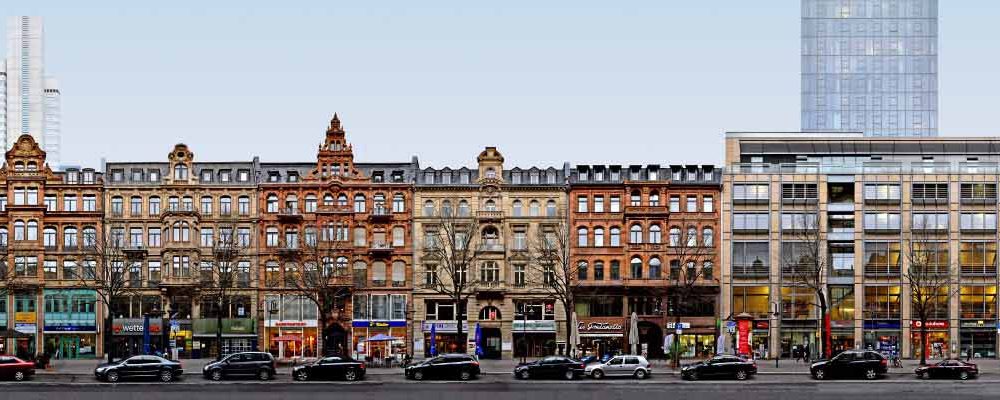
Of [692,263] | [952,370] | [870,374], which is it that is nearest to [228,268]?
[692,263]

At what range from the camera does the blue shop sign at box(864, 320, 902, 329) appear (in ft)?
359

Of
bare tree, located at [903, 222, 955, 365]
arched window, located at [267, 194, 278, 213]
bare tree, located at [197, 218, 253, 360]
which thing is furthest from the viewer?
arched window, located at [267, 194, 278, 213]

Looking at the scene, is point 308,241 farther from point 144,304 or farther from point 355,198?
point 144,304

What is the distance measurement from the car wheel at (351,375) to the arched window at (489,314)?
40.6 m

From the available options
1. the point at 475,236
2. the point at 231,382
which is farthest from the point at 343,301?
the point at 231,382

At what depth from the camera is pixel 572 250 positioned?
4400 inches

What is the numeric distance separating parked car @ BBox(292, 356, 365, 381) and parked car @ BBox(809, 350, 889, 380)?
2515 centimetres

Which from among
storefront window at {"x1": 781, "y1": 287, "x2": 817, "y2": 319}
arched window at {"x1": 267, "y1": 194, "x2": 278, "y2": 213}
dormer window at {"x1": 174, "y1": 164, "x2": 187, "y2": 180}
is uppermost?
dormer window at {"x1": 174, "y1": 164, "x2": 187, "y2": 180}

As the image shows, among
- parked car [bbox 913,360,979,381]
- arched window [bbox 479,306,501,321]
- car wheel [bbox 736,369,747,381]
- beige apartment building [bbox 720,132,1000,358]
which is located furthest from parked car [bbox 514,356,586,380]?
arched window [bbox 479,306,501,321]

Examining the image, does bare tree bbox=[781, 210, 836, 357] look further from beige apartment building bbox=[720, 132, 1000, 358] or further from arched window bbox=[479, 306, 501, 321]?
arched window bbox=[479, 306, 501, 321]

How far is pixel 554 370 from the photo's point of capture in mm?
72875

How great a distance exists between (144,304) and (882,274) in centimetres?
6266

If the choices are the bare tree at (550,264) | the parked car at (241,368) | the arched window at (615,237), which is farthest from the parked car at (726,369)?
the arched window at (615,237)

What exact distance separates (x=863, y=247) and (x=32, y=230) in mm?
70508
